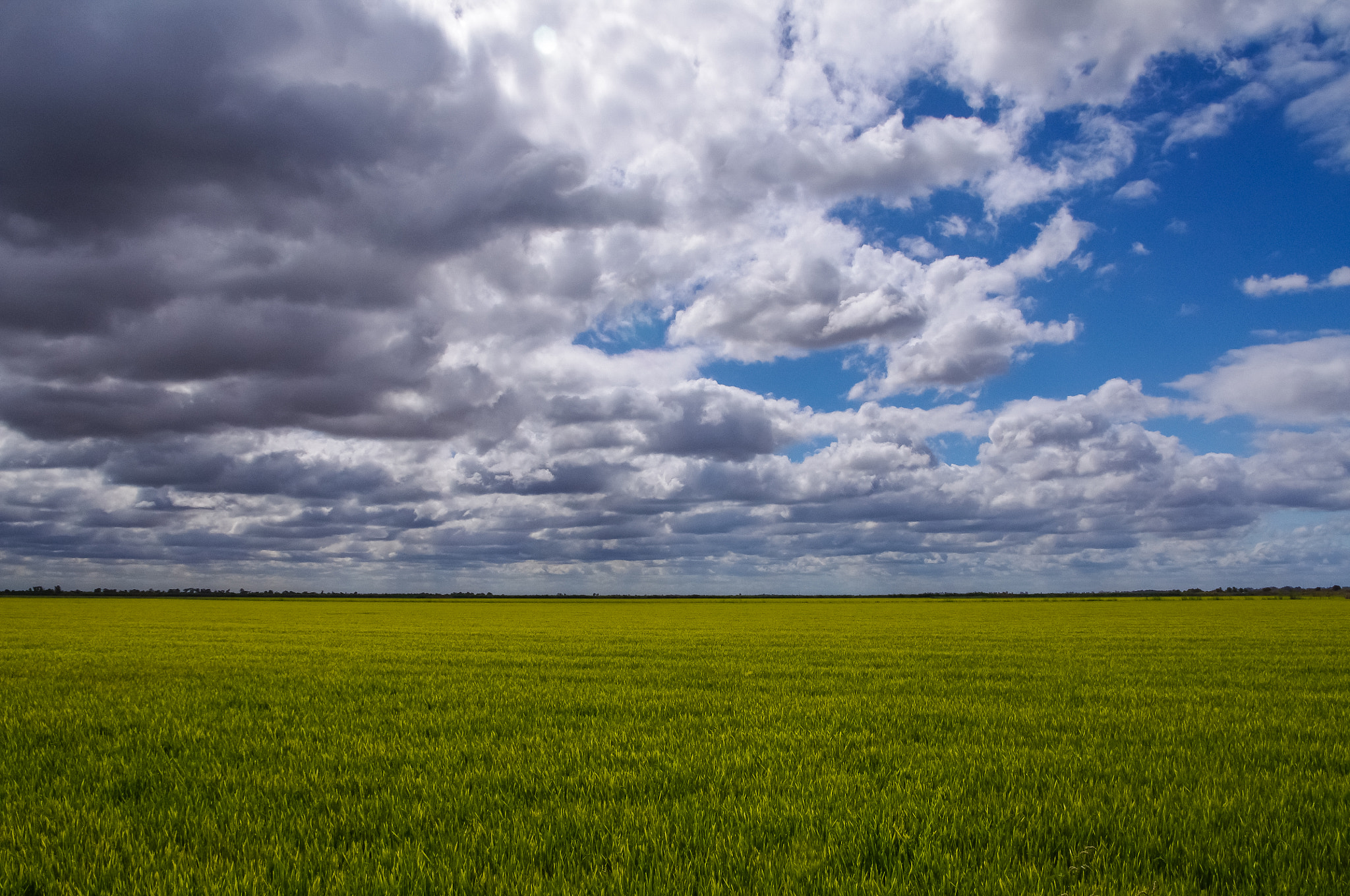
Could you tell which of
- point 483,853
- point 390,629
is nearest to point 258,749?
point 483,853

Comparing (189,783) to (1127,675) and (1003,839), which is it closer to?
(1003,839)

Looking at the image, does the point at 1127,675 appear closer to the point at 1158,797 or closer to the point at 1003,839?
the point at 1158,797

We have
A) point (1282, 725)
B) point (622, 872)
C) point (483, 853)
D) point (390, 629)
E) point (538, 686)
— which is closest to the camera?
point (622, 872)

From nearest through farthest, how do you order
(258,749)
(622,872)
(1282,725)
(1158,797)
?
(622,872) → (1158,797) → (258,749) → (1282,725)

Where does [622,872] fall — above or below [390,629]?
above

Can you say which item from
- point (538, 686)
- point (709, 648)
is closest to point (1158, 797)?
point (538, 686)

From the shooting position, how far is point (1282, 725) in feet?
37.2

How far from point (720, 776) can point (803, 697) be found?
6636mm

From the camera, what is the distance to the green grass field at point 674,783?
531 centimetres

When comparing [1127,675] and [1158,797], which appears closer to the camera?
[1158,797]

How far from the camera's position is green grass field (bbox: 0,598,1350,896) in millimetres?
5309

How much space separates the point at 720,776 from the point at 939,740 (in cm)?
378

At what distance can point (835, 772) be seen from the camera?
7.99 meters

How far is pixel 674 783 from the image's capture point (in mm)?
7723
